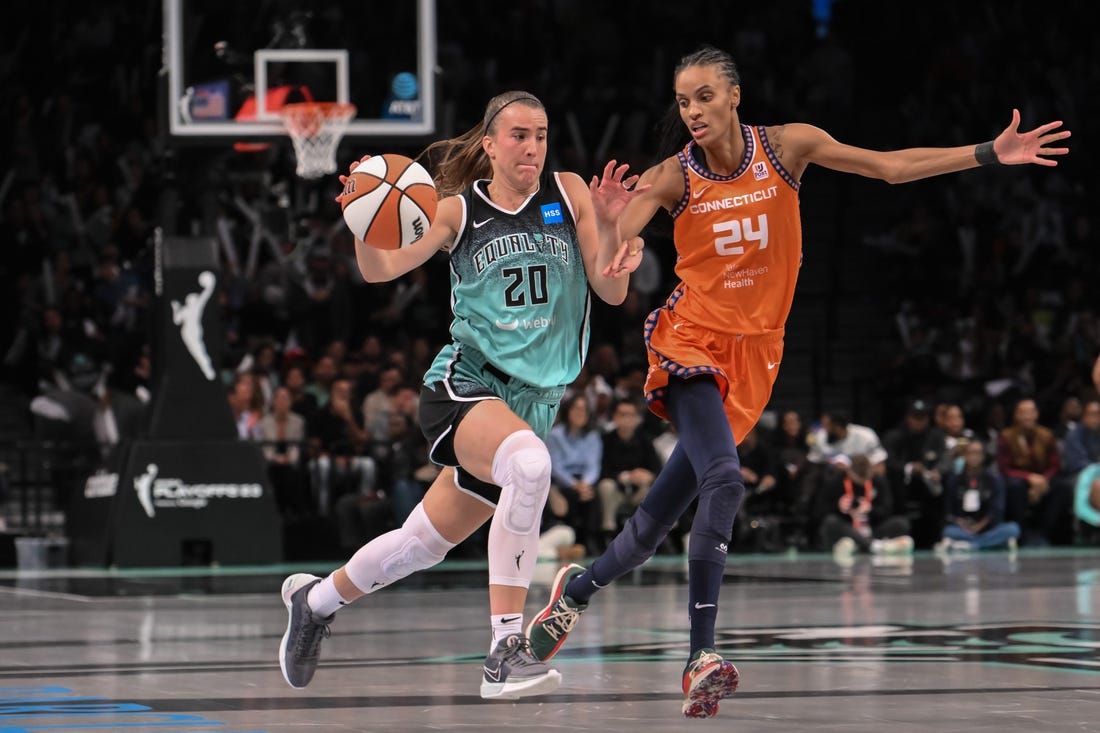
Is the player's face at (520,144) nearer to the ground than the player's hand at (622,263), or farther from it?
farther from it

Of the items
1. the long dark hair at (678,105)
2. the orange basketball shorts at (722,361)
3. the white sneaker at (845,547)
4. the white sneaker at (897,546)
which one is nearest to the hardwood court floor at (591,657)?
the orange basketball shorts at (722,361)

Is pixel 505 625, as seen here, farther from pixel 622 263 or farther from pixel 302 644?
pixel 622 263

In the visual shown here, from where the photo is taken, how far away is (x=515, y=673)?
21.4 feet

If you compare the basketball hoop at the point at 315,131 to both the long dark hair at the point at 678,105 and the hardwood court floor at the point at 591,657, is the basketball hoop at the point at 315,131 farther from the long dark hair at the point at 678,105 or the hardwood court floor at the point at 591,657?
the long dark hair at the point at 678,105

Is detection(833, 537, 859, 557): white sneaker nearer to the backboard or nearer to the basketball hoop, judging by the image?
the backboard

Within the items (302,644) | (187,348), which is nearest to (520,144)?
(302,644)

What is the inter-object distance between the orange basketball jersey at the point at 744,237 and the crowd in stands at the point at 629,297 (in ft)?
31.0

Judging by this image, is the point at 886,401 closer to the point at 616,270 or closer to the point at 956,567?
the point at 956,567

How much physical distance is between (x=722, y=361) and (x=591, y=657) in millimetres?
Answer: 1895

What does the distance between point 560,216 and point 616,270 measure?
1.28 ft

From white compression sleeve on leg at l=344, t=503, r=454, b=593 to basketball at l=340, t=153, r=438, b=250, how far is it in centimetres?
105

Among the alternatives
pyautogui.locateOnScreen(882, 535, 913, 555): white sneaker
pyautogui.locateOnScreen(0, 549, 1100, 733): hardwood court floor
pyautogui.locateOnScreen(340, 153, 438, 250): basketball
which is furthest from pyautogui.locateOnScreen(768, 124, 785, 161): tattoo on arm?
pyautogui.locateOnScreen(882, 535, 913, 555): white sneaker

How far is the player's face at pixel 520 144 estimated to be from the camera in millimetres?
7082

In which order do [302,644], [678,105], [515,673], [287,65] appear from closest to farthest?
[515,673] → [302,644] → [678,105] → [287,65]
